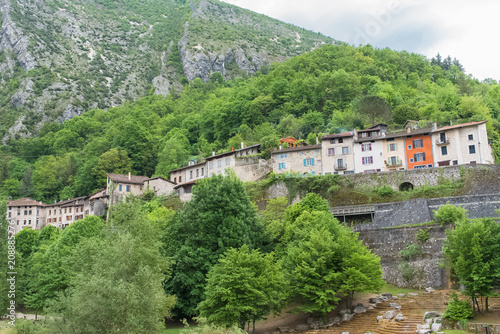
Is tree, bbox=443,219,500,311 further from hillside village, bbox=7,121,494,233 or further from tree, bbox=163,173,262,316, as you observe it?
hillside village, bbox=7,121,494,233

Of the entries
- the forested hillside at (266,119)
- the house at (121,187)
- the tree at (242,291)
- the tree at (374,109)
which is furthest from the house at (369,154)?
the house at (121,187)

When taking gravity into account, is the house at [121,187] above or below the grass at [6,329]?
above

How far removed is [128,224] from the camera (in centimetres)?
4047

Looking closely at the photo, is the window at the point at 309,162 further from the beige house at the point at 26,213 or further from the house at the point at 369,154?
the beige house at the point at 26,213

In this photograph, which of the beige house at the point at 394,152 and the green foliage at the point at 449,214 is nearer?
the green foliage at the point at 449,214

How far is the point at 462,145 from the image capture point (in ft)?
193

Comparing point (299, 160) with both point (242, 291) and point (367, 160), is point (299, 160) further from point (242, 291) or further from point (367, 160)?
point (242, 291)

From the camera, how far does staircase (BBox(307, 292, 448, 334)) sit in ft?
103

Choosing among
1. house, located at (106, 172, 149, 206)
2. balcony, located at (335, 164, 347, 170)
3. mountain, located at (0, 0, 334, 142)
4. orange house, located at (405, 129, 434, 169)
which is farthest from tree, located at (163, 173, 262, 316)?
mountain, located at (0, 0, 334, 142)

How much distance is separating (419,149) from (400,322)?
34.7m

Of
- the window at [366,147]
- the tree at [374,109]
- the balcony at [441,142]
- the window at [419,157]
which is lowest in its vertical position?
the window at [419,157]

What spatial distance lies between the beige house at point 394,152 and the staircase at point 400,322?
26.4 meters

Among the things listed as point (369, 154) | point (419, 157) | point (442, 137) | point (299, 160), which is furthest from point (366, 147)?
point (442, 137)

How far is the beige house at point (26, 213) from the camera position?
289 feet
